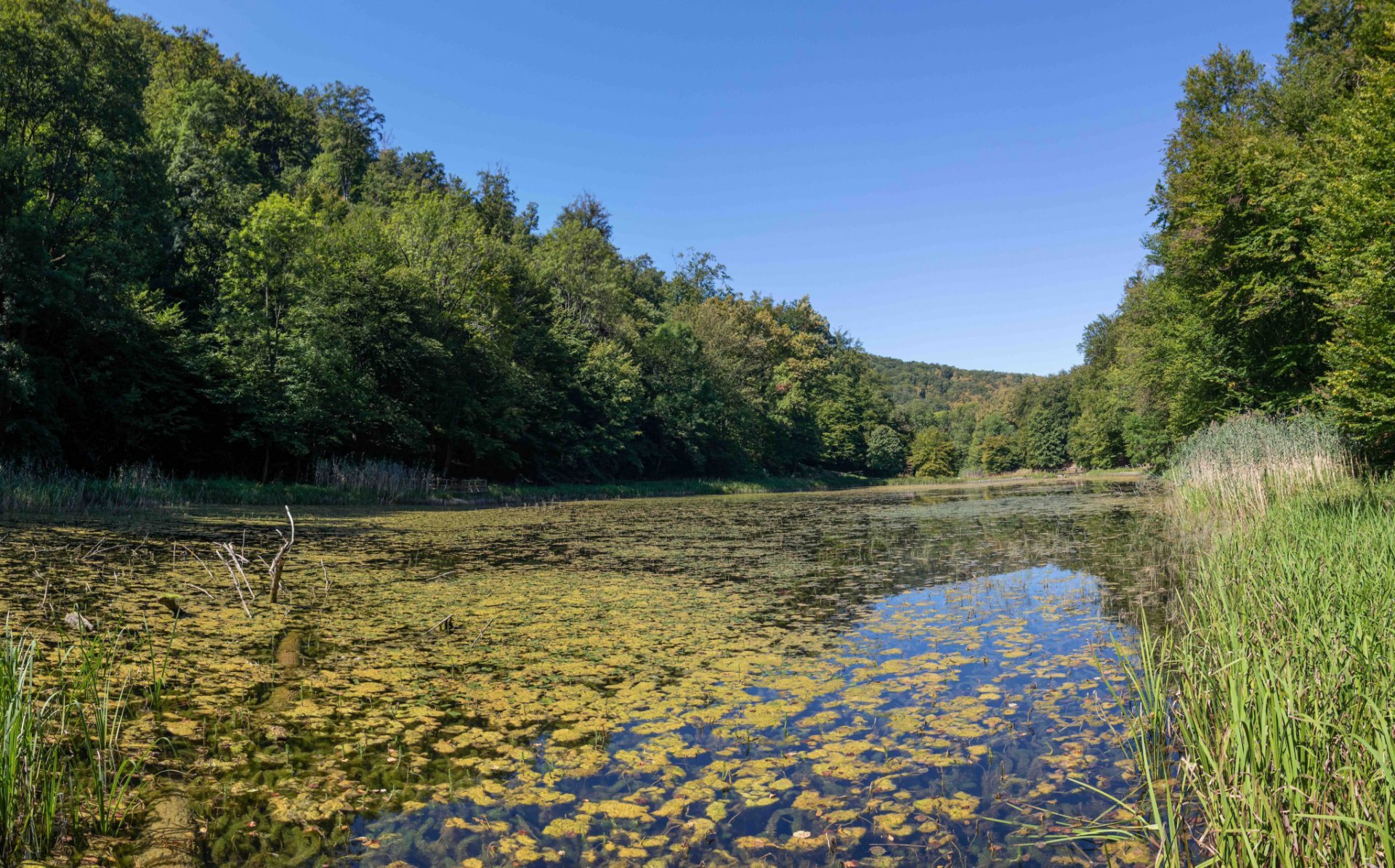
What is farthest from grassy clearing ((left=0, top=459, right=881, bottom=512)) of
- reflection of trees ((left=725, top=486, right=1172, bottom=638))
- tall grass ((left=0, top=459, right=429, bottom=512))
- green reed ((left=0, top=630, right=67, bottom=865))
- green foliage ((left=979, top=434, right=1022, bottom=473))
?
green foliage ((left=979, top=434, right=1022, bottom=473))

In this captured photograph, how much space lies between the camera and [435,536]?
14492mm

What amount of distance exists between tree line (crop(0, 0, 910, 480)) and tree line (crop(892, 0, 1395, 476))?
2694cm

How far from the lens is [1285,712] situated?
8.84ft

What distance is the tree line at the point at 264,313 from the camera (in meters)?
21.5

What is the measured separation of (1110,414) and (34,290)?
2836 inches

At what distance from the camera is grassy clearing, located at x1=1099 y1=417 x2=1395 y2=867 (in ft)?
7.79

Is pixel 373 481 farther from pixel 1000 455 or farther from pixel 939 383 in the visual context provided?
pixel 939 383

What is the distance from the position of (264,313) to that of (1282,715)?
101 ft

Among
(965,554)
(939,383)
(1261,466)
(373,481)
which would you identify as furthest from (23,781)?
(939,383)

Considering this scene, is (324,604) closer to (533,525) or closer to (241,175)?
(533,525)

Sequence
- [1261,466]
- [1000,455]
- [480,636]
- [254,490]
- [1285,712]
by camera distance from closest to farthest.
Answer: [1285,712], [480,636], [1261,466], [254,490], [1000,455]

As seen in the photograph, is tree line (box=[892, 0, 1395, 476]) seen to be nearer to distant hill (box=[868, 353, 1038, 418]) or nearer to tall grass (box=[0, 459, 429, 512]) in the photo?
tall grass (box=[0, 459, 429, 512])

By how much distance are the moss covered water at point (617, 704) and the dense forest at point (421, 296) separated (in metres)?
8.12

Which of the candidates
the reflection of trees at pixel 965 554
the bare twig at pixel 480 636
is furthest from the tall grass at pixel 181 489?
the reflection of trees at pixel 965 554
